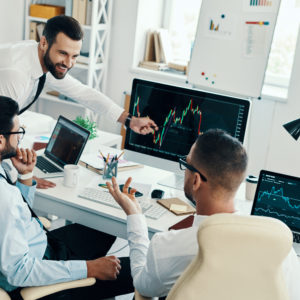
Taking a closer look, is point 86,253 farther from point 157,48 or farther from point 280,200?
point 157,48

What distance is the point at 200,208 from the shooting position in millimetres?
1531

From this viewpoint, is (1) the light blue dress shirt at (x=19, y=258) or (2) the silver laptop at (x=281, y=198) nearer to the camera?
(1) the light blue dress shirt at (x=19, y=258)

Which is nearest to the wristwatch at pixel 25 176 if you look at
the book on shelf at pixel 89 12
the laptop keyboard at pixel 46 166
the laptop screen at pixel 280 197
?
the laptop keyboard at pixel 46 166

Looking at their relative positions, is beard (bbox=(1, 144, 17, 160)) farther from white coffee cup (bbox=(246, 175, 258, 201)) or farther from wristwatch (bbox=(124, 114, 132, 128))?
white coffee cup (bbox=(246, 175, 258, 201))

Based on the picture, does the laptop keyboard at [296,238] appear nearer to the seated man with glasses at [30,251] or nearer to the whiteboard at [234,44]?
the seated man with glasses at [30,251]

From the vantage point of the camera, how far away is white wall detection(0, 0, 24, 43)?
4438 millimetres

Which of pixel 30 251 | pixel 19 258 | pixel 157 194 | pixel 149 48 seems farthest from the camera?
pixel 149 48

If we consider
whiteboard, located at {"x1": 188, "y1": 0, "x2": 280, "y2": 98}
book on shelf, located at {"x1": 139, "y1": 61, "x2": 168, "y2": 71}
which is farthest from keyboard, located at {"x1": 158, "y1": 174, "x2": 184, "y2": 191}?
book on shelf, located at {"x1": 139, "y1": 61, "x2": 168, "y2": 71}

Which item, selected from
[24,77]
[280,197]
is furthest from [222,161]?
[24,77]

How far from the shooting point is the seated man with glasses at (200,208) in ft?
4.63

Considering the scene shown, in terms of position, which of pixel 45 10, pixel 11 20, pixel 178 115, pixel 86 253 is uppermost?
pixel 45 10

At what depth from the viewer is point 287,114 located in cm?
418

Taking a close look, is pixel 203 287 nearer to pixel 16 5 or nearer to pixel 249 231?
pixel 249 231

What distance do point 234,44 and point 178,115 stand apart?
1698 millimetres
